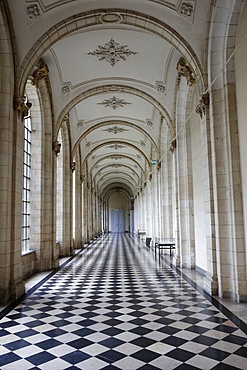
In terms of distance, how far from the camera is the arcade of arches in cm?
661

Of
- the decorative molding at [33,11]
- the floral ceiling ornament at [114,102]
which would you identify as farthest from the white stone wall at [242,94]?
the floral ceiling ornament at [114,102]

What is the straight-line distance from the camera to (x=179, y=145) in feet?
37.0

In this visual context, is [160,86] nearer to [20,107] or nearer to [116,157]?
[20,107]

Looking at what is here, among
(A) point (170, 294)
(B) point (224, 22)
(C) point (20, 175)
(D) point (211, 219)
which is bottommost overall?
(A) point (170, 294)

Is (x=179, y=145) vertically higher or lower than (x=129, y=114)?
lower

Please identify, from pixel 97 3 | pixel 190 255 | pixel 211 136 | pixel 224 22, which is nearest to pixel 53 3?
pixel 97 3

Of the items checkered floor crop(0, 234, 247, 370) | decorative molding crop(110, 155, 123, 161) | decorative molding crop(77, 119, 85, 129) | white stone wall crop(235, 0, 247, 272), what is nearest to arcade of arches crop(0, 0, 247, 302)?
white stone wall crop(235, 0, 247, 272)

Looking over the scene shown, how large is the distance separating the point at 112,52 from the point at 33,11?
323 centimetres

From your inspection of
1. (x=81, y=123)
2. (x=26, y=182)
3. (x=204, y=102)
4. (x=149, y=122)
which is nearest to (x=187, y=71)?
(x=204, y=102)

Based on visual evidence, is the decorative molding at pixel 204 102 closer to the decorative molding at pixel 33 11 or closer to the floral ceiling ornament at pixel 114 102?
the decorative molding at pixel 33 11

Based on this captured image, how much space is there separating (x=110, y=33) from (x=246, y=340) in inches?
322

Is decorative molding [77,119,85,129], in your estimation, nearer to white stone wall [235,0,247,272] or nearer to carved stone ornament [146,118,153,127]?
carved stone ornament [146,118,153,127]

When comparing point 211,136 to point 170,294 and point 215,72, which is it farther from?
point 170,294

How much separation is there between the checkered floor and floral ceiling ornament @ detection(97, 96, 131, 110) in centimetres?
882
